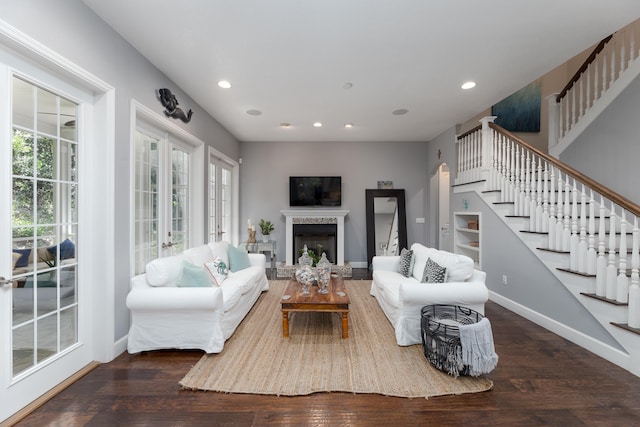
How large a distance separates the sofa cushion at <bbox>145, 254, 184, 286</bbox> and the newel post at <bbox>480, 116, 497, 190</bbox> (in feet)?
14.3

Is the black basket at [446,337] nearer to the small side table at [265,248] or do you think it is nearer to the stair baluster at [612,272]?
the stair baluster at [612,272]

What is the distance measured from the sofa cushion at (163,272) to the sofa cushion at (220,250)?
94cm

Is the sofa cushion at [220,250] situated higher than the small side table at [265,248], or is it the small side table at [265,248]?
the sofa cushion at [220,250]

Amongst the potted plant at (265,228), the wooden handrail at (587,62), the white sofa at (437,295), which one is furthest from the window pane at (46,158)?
the wooden handrail at (587,62)

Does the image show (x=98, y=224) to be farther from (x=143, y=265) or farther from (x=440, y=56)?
(x=440, y=56)

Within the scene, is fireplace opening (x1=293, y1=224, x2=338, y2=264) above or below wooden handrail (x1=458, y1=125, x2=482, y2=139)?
below

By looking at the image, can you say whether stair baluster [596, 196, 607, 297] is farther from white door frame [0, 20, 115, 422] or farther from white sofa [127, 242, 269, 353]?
white door frame [0, 20, 115, 422]

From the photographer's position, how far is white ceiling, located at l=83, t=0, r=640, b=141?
216 centimetres

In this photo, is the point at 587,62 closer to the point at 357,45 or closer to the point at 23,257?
the point at 357,45

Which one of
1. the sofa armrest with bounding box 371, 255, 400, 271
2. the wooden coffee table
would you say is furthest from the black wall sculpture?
the sofa armrest with bounding box 371, 255, 400, 271

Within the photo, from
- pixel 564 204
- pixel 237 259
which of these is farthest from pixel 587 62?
pixel 237 259

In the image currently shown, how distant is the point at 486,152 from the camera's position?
4320 millimetres

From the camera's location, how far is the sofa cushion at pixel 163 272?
2613 millimetres

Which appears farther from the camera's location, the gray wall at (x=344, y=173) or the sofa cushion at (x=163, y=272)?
the gray wall at (x=344, y=173)
